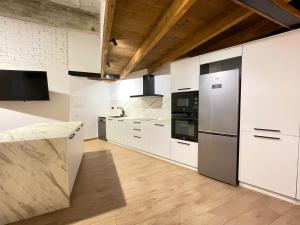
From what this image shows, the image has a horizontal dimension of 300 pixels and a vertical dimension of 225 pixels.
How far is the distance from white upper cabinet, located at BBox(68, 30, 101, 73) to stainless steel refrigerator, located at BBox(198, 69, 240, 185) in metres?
4.06

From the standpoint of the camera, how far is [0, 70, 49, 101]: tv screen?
4000 millimetres

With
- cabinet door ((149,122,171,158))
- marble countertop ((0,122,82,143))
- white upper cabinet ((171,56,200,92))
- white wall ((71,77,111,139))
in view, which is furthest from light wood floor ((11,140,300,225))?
white wall ((71,77,111,139))

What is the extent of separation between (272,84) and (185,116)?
1368mm

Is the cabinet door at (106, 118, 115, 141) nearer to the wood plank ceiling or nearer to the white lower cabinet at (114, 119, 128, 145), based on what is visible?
the white lower cabinet at (114, 119, 128, 145)

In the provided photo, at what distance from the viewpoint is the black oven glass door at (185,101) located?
9.37 feet

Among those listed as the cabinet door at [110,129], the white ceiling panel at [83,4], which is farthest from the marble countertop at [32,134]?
the white ceiling panel at [83,4]

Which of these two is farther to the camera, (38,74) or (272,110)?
(38,74)

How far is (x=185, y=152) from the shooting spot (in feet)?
9.95

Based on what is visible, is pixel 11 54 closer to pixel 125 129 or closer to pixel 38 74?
pixel 38 74

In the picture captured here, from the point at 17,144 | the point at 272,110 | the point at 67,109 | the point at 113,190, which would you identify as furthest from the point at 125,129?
the point at 272,110

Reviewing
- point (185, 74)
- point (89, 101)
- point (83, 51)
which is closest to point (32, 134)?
point (185, 74)

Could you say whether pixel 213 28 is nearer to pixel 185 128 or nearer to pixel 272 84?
pixel 272 84

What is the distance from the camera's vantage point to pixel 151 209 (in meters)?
1.84

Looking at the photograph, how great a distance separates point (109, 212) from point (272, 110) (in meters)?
2.20
